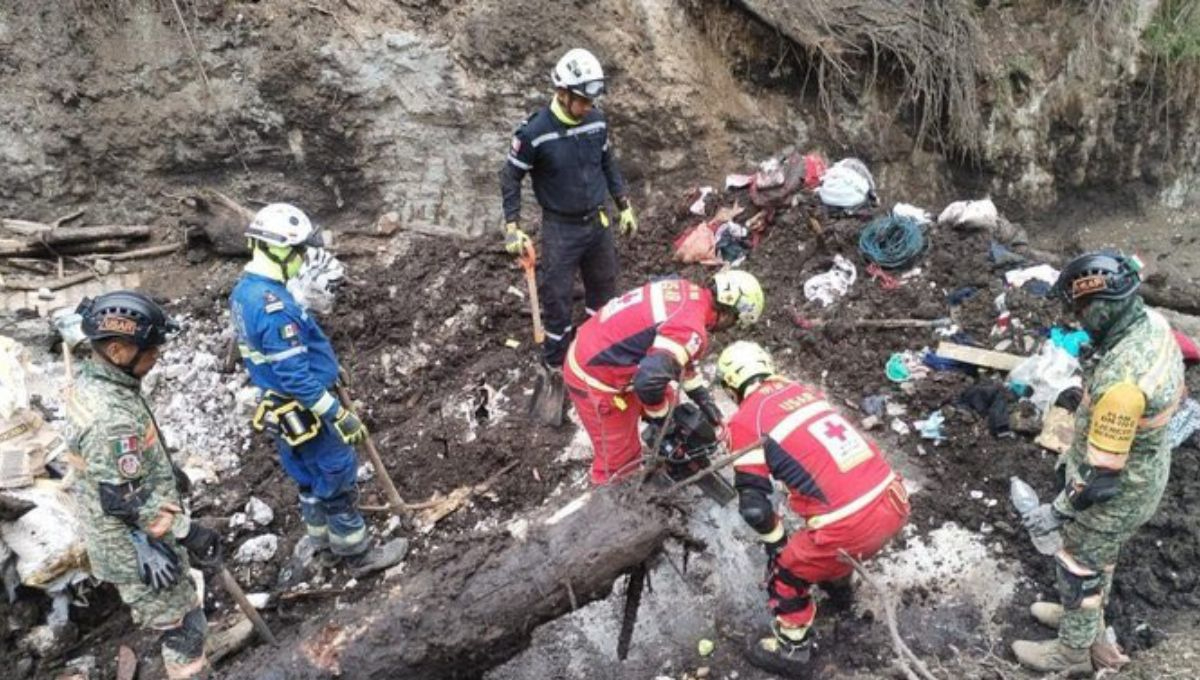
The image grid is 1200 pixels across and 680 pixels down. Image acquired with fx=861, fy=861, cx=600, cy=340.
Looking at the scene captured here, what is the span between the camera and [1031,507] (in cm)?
473

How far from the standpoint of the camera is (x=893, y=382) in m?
6.16

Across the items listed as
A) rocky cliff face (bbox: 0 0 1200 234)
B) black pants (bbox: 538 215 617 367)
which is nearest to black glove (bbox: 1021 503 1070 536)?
black pants (bbox: 538 215 617 367)

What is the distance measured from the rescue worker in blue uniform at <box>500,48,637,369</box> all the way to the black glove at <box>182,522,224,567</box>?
2.68 meters

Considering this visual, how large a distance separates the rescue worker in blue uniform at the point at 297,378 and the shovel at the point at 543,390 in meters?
1.54

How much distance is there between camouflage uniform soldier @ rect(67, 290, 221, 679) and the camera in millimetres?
3889

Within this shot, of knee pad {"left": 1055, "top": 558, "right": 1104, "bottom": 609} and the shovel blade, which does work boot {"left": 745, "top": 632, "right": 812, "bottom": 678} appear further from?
the shovel blade

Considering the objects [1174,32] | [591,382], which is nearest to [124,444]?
[591,382]

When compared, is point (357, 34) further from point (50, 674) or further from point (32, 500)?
point (50, 674)

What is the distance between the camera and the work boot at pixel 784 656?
4445 millimetres

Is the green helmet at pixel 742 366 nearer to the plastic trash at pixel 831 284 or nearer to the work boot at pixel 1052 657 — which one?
the work boot at pixel 1052 657

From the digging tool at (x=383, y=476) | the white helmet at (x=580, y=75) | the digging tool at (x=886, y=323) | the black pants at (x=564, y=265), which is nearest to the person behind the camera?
the digging tool at (x=383, y=476)

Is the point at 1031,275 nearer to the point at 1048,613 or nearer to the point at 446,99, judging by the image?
the point at 1048,613

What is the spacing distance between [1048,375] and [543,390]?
345cm

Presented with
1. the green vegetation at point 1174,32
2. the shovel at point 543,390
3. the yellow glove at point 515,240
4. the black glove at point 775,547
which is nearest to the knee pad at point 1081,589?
the black glove at point 775,547
